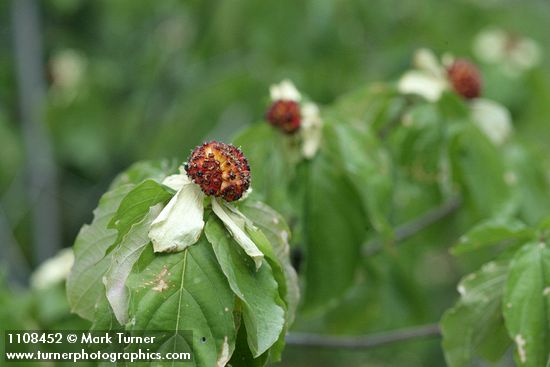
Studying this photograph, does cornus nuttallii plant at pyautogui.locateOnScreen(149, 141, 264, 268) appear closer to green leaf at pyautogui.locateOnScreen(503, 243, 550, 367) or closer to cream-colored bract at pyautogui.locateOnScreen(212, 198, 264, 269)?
cream-colored bract at pyautogui.locateOnScreen(212, 198, 264, 269)

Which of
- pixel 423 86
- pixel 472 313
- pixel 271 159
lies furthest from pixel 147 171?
pixel 423 86

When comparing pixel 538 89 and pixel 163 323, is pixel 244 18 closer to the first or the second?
pixel 538 89

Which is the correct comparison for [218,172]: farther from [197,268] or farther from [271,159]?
[271,159]

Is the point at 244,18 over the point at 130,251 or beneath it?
beneath

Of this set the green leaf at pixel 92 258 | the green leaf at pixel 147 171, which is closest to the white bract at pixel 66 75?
the green leaf at pixel 147 171

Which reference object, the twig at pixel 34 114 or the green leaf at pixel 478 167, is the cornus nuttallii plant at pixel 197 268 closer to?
the green leaf at pixel 478 167

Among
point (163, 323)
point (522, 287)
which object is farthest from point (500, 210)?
point (163, 323)
